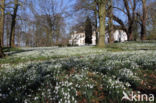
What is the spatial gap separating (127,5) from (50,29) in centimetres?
2916

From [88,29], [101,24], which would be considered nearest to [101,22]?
[101,24]

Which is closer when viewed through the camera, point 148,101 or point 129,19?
point 148,101

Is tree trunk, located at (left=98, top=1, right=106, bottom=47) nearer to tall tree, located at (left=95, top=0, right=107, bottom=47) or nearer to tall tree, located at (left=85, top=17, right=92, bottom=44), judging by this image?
tall tree, located at (left=95, top=0, right=107, bottom=47)

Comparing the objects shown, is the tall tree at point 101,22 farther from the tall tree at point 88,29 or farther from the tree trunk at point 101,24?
the tall tree at point 88,29

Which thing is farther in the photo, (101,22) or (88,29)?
(88,29)

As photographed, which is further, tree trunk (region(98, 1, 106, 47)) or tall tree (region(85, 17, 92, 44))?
tall tree (region(85, 17, 92, 44))

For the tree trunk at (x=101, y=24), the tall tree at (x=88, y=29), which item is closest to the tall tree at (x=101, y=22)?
Answer: the tree trunk at (x=101, y=24)

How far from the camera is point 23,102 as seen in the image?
7.70ft

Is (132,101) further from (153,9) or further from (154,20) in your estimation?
(153,9)

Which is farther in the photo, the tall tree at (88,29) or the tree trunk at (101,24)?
the tall tree at (88,29)

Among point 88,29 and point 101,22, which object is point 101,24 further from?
point 88,29

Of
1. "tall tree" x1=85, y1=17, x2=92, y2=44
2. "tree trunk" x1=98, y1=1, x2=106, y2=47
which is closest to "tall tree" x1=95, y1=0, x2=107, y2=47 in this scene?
"tree trunk" x1=98, y1=1, x2=106, y2=47

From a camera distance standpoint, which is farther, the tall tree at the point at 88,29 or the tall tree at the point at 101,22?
the tall tree at the point at 88,29

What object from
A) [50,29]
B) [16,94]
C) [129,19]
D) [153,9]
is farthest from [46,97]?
[50,29]
